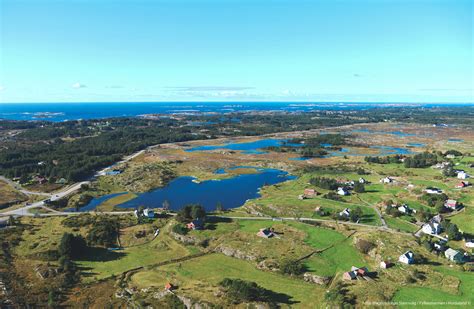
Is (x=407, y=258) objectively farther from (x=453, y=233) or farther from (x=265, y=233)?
(x=265, y=233)

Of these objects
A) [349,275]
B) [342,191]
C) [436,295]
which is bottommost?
Answer: [436,295]

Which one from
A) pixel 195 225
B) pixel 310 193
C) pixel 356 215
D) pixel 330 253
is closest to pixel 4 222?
pixel 195 225

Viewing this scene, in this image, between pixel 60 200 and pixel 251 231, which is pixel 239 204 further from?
pixel 60 200

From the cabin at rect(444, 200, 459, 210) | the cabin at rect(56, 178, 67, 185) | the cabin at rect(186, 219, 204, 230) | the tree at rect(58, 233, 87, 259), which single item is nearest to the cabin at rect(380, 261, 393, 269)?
the cabin at rect(444, 200, 459, 210)

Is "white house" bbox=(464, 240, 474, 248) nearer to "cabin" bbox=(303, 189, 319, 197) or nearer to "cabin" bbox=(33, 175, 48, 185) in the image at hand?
"cabin" bbox=(303, 189, 319, 197)

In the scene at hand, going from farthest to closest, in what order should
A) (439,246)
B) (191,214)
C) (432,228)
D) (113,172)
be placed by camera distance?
(113,172), (191,214), (432,228), (439,246)

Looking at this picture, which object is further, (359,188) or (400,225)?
(359,188)
